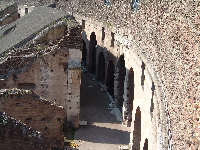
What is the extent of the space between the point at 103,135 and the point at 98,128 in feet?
3.11

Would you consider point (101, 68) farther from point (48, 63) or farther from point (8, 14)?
point (48, 63)

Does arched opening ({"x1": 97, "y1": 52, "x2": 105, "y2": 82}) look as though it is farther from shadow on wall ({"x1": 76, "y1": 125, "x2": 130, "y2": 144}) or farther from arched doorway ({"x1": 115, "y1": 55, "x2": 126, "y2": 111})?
shadow on wall ({"x1": 76, "y1": 125, "x2": 130, "y2": 144})

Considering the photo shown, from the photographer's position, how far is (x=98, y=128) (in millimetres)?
25172

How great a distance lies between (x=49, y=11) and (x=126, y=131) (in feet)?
35.4

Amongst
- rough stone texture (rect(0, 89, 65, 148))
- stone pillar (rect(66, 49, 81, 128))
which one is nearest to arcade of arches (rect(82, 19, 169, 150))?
stone pillar (rect(66, 49, 81, 128))

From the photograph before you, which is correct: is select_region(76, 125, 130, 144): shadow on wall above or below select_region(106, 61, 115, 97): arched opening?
below

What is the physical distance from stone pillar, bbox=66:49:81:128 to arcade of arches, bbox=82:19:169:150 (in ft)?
10.4

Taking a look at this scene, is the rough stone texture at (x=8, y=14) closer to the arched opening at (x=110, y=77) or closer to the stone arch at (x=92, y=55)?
the stone arch at (x=92, y=55)

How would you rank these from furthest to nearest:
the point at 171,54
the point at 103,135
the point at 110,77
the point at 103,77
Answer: the point at 103,77, the point at 110,77, the point at 103,135, the point at 171,54

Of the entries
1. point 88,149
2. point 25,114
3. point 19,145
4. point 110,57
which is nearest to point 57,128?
point 25,114

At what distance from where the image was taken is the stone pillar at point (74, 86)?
23734 mm

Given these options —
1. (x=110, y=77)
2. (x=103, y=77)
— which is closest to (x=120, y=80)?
(x=110, y=77)

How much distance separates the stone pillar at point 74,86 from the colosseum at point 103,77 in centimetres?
6

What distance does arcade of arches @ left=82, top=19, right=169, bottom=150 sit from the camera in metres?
18.6
